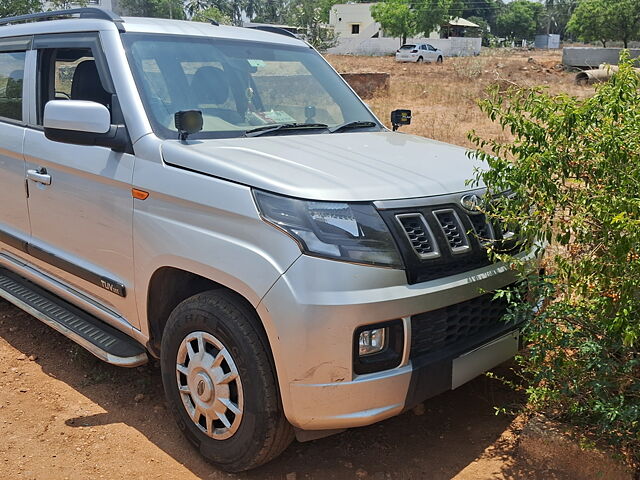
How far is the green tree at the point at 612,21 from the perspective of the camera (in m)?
45.2

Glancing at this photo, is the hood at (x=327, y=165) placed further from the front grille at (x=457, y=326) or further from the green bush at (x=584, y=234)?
the front grille at (x=457, y=326)

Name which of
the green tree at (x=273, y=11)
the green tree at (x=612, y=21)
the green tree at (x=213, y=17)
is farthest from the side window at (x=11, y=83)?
the green tree at (x=273, y=11)

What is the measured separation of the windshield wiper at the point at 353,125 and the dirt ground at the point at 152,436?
37.0 inches

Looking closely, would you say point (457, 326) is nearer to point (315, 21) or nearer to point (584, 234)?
point (584, 234)

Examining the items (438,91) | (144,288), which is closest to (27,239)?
(144,288)

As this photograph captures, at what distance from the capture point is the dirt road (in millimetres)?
3184

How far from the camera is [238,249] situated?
2770 mm

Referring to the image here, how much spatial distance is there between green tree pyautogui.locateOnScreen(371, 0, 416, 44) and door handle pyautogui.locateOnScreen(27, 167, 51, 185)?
6556 cm

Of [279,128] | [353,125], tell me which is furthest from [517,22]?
[279,128]

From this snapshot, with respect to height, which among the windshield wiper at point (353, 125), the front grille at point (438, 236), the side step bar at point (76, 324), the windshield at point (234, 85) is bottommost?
the side step bar at point (76, 324)

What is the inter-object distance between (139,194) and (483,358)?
5.96 ft

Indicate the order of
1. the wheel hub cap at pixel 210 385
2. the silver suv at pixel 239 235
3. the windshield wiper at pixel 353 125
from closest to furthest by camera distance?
the silver suv at pixel 239 235 < the wheel hub cap at pixel 210 385 < the windshield wiper at pixel 353 125

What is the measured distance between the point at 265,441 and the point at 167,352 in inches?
27.5

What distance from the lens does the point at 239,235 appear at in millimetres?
2789
